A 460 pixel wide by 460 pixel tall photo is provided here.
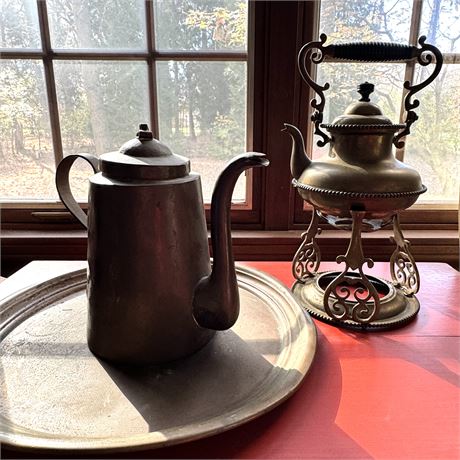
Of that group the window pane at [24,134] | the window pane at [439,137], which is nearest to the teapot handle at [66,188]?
the window pane at [24,134]

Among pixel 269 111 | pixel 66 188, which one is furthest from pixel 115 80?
pixel 66 188

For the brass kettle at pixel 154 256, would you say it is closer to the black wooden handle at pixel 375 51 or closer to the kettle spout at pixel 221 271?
the kettle spout at pixel 221 271

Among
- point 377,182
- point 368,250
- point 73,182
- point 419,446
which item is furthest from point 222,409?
point 73,182

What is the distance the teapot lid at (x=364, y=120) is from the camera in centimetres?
56

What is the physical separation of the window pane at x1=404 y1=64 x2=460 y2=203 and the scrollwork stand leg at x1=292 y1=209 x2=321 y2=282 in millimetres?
470

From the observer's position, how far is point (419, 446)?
380 mm

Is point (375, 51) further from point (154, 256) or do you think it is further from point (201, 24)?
point (201, 24)

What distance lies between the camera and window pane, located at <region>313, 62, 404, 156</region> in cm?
96

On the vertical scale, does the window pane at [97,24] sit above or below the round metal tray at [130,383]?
above

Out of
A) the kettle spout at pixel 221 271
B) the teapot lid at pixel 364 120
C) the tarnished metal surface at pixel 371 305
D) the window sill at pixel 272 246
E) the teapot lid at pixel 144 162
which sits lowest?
the window sill at pixel 272 246

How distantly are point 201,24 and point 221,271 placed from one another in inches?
28.8

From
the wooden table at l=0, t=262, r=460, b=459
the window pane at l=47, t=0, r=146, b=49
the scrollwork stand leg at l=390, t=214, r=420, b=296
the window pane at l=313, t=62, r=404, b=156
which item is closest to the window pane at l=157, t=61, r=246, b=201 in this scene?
the window pane at l=47, t=0, r=146, b=49

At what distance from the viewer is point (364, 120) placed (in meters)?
0.56

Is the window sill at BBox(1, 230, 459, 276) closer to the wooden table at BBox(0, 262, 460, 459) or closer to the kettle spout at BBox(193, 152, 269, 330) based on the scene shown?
the wooden table at BBox(0, 262, 460, 459)
